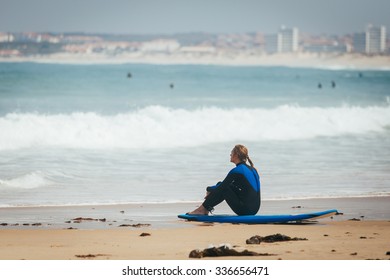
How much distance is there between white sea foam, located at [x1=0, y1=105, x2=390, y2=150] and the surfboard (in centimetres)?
301

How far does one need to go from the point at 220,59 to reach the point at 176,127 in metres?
6.47

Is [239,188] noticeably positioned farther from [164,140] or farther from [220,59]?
[220,59]

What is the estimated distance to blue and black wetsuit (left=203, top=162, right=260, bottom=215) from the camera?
182 inches

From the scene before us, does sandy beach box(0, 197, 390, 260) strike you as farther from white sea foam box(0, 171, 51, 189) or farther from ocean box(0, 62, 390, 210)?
white sea foam box(0, 171, 51, 189)

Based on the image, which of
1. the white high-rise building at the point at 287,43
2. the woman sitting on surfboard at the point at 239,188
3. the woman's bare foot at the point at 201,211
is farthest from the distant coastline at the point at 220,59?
the woman sitting on surfboard at the point at 239,188

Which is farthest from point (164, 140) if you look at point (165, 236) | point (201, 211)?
point (165, 236)

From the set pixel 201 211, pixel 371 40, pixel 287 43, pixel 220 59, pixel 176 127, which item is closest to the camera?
pixel 201 211

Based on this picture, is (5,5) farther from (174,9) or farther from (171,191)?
(171,191)

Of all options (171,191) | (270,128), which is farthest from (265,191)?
(270,128)

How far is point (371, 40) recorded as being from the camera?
11.3m

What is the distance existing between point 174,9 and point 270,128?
5.84 feet

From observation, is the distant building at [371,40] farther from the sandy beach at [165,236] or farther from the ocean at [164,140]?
the sandy beach at [165,236]

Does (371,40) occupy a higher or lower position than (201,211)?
higher
